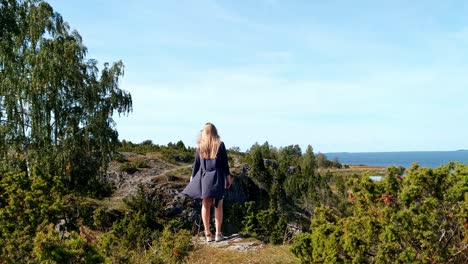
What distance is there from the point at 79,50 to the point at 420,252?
57.3 ft

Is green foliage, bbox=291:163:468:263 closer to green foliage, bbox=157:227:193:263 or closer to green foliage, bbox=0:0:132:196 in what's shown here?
green foliage, bbox=157:227:193:263

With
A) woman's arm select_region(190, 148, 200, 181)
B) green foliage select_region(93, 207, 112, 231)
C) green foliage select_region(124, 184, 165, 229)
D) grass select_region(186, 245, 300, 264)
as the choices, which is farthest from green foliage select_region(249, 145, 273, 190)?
woman's arm select_region(190, 148, 200, 181)

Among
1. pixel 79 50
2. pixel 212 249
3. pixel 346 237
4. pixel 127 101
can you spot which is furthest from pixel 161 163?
pixel 346 237

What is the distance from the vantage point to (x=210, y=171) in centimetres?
817

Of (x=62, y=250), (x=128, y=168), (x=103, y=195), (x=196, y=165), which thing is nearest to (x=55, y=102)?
(x=103, y=195)

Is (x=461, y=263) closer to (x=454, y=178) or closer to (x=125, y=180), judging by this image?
(x=454, y=178)

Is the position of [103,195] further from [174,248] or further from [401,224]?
[401,224]

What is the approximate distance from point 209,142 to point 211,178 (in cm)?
65

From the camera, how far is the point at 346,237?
17.0ft

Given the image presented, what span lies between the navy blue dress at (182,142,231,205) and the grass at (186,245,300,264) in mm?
1036

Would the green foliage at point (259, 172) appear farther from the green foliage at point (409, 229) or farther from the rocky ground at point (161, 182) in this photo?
the green foliage at point (409, 229)

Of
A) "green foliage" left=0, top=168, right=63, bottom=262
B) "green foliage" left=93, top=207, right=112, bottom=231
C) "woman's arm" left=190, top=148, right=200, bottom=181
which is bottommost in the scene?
"green foliage" left=93, top=207, right=112, bottom=231

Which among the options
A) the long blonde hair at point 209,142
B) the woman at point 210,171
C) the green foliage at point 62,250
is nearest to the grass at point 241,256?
the woman at point 210,171

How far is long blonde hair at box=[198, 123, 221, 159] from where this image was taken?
319 inches
